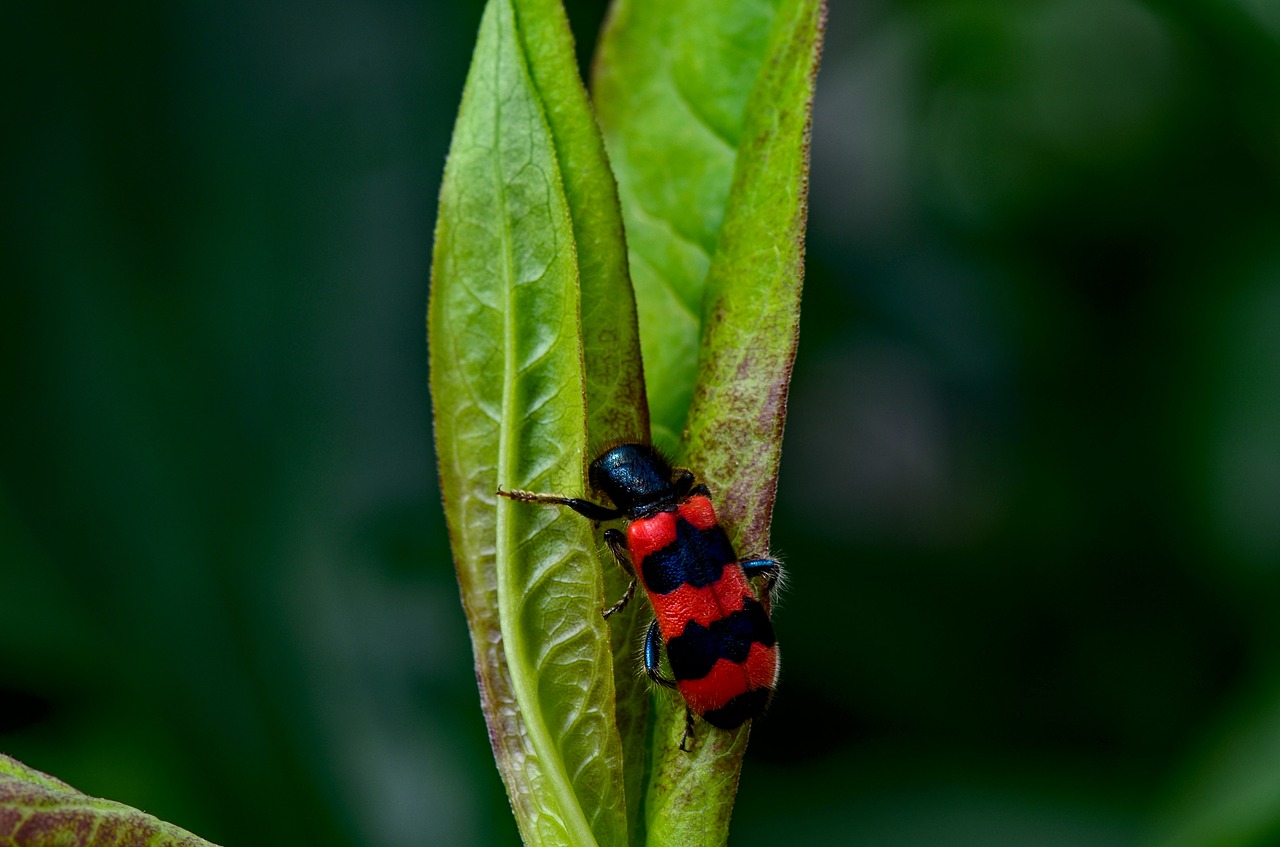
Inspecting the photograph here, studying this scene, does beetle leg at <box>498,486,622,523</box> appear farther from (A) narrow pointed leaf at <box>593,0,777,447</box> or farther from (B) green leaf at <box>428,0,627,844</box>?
(A) narrow pointed leaf at <box>593,0,777,447</box>

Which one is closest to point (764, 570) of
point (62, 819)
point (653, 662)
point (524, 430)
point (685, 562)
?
point (685, 562)

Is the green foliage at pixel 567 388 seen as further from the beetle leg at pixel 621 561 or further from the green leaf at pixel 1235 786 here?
the green leaf at pixel 1235 786

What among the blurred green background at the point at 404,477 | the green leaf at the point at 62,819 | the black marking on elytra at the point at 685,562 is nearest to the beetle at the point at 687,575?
the black marking on elytra at the point at 685,562

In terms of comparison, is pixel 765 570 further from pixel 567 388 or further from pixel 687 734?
pixel 567 388

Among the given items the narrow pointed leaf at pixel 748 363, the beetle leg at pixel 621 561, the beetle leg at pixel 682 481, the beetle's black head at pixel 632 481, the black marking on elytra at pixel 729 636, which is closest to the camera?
the narrow pointed leaf at pixel 748 363

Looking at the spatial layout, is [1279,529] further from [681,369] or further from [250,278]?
[250,278]

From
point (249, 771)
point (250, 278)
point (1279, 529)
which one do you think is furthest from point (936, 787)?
point (250, 278)

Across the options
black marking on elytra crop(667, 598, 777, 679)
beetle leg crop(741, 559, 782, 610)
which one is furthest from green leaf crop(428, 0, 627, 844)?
black marking on elytra crop(667, 598, 777, 679)
